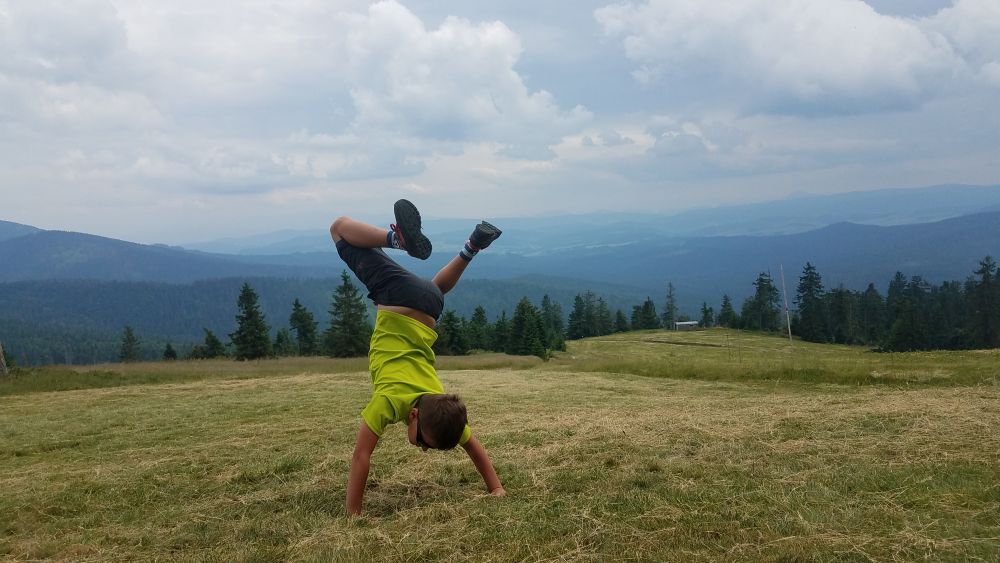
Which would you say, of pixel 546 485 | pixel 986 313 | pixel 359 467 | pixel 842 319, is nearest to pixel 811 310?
pixel 842 319

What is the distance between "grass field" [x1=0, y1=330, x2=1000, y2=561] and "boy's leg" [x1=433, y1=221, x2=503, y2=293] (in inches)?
72.0

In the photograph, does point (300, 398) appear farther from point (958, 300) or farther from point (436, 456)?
point (958, 300)

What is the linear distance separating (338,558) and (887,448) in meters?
5.12

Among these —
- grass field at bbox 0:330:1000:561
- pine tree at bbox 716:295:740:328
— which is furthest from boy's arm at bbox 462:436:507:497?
pine tree at bbox 716:295:740:328

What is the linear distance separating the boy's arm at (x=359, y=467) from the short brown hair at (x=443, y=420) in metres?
0.45

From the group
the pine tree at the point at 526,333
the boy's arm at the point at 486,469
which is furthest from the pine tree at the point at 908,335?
the boy's arm at the point at 486,469

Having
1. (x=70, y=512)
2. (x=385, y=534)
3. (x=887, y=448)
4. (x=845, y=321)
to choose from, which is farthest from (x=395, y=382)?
(x=845, y=321)

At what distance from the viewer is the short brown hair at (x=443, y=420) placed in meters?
4.36

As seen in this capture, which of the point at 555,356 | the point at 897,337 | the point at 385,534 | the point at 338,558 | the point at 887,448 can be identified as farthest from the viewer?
the point at 897,337

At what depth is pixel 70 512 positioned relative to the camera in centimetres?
528

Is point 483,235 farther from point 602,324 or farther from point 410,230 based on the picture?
point 602,324

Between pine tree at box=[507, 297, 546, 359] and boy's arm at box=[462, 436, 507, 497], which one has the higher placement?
boy's arm at box=[462, 436, 507, 497]

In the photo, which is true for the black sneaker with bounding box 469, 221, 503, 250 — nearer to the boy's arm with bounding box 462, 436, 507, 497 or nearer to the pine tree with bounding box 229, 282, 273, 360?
the boy's arm with bounding box 462, 436, 507, 497

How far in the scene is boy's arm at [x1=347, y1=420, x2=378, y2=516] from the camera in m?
4.57
